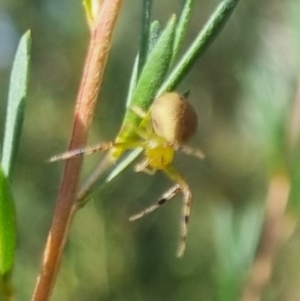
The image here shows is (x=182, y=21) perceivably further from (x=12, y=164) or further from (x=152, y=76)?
(x=12, y=164)

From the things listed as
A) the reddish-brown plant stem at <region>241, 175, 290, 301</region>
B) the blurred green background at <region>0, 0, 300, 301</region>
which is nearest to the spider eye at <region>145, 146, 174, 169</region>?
the reddish-brown plant stem at <region>241, 175, 290, 301</region>

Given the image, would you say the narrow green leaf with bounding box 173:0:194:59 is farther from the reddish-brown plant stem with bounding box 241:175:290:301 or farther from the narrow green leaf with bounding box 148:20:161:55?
the reddish-brown plant stem with bounding box 241:175:290:301

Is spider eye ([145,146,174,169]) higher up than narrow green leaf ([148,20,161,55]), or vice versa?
narrow green leaf ([148,20,161,55])

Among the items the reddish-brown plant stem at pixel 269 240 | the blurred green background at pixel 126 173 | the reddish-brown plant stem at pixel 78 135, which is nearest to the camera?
the reddish-brown plant stem at pixel 78 135

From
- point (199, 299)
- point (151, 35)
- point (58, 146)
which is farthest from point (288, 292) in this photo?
point (151, 35)

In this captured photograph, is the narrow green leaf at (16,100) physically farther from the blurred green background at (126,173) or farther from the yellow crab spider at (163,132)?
the blurred green background at (126,173)

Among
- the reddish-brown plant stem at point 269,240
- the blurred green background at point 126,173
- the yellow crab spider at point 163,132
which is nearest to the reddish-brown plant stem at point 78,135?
the yellow crab spider at point 163,132

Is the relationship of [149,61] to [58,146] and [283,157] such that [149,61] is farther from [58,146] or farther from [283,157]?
[58,146]
